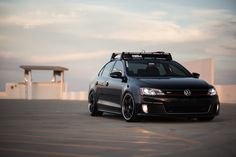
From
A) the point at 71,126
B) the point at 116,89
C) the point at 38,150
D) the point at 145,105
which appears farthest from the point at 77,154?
the point at 116,89

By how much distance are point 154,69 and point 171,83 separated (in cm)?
146

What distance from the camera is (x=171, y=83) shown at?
13352 millimetres

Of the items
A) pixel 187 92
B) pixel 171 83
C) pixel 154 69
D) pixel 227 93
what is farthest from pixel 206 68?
pixel 187 92

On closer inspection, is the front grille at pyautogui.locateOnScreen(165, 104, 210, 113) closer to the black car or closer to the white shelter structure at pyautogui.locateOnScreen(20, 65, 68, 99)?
the black car

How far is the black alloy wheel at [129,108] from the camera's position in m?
13.4

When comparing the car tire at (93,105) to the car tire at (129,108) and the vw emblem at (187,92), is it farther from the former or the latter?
the vw emblem at (187,92)

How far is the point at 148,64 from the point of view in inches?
584

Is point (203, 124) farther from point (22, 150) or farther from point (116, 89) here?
point (22, 150)

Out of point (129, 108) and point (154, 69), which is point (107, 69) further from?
point (129, 108)

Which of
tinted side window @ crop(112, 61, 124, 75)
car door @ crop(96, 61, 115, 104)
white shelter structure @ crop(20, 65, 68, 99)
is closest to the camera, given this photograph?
tinted side window @ crop(112, 61, 124, 75)

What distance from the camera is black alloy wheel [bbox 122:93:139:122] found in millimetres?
13416

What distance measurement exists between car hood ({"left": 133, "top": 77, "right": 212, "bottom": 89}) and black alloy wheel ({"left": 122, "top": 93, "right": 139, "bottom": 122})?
47 cm

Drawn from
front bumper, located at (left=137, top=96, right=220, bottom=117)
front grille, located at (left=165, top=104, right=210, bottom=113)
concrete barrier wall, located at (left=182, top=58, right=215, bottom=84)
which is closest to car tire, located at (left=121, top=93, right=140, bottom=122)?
front bumper, located at (left=137, top=96, right=220, bottom=117)

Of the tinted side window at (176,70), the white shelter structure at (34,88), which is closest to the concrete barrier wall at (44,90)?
the white shelter structure at (34,88)
